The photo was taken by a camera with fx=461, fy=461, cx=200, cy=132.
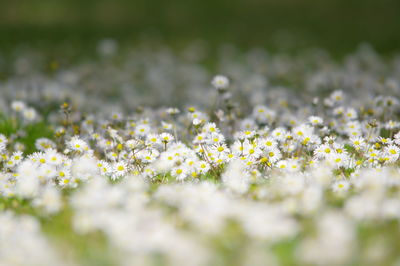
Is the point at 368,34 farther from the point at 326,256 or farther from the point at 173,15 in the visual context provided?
the point at 326,256

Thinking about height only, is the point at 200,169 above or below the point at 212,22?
below

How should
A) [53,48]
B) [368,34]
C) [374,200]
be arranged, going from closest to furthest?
[374,200]
[53,48]
[368,34]

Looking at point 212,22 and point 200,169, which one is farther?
point 212,22

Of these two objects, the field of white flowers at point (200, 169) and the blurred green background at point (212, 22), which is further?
the blurred green background at point (212, 22)

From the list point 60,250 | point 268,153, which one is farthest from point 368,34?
point 60,250

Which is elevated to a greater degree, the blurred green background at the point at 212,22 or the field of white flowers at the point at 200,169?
the blurred green background at the point at 212,22
